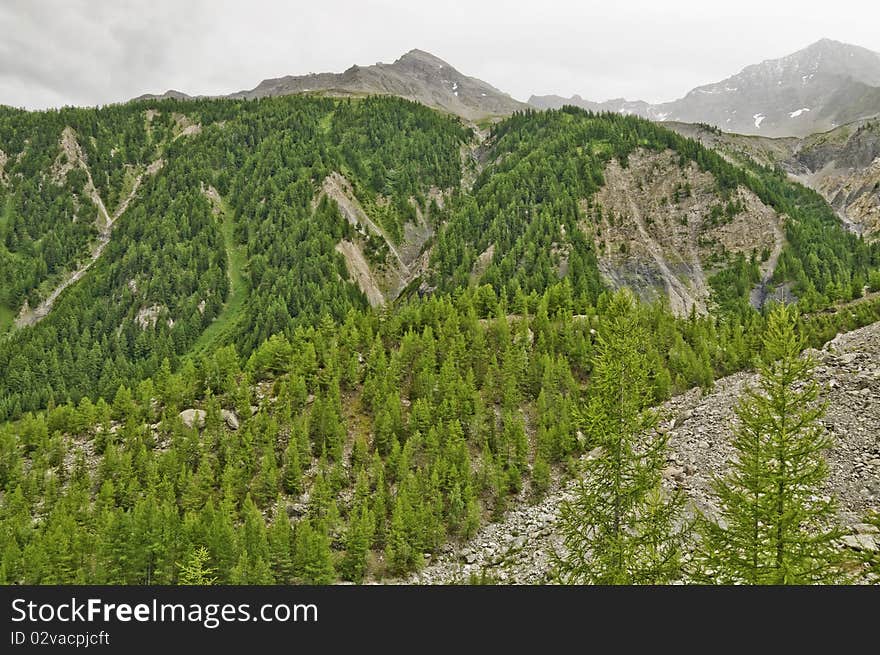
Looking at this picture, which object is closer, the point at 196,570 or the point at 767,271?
the point at 196,570

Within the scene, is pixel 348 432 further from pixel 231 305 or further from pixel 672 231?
pixel 672 231

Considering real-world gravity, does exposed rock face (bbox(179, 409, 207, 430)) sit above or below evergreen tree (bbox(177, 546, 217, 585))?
above

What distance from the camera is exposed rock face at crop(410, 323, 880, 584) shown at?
143ft

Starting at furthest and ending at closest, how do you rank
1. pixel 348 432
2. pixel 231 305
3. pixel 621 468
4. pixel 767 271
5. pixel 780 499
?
pixel 231 305 → pixel 767 271 → pixel 348 432 → pixel 621 468 → pixel 780 499

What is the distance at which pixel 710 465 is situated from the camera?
50812 mm

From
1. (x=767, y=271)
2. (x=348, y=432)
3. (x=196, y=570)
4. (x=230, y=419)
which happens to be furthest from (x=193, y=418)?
(x=767, y=271)

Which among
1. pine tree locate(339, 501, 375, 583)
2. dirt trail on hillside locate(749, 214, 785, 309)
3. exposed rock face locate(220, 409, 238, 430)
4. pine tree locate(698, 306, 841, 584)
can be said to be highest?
dirt trail on hillside locate(749, 214, 785, 309)

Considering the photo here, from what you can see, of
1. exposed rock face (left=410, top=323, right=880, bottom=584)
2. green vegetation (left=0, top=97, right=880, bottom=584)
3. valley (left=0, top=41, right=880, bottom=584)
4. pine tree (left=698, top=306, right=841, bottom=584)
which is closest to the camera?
pine tree (left=698, top=306, right=841, bottom=584)

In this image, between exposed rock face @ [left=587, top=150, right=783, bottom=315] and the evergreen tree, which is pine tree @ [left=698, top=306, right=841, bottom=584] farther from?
exposed rock face @ [left=587, top=150, right=783, bottom=315]

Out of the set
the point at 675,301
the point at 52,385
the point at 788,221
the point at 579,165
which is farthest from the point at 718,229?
the point at 52,385

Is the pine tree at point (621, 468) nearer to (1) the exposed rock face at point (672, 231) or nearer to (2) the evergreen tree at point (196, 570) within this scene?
(2) the evergreen tree at point (196, 570)

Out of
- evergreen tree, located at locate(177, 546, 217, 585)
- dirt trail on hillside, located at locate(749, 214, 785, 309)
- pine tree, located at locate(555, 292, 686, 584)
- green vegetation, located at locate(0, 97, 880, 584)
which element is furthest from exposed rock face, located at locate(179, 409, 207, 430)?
dirt trail on hillside, located at locate(749, 214, 785, 309)

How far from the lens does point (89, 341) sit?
6437 inches

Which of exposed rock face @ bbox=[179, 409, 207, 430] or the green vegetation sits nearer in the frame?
the green vegetation
